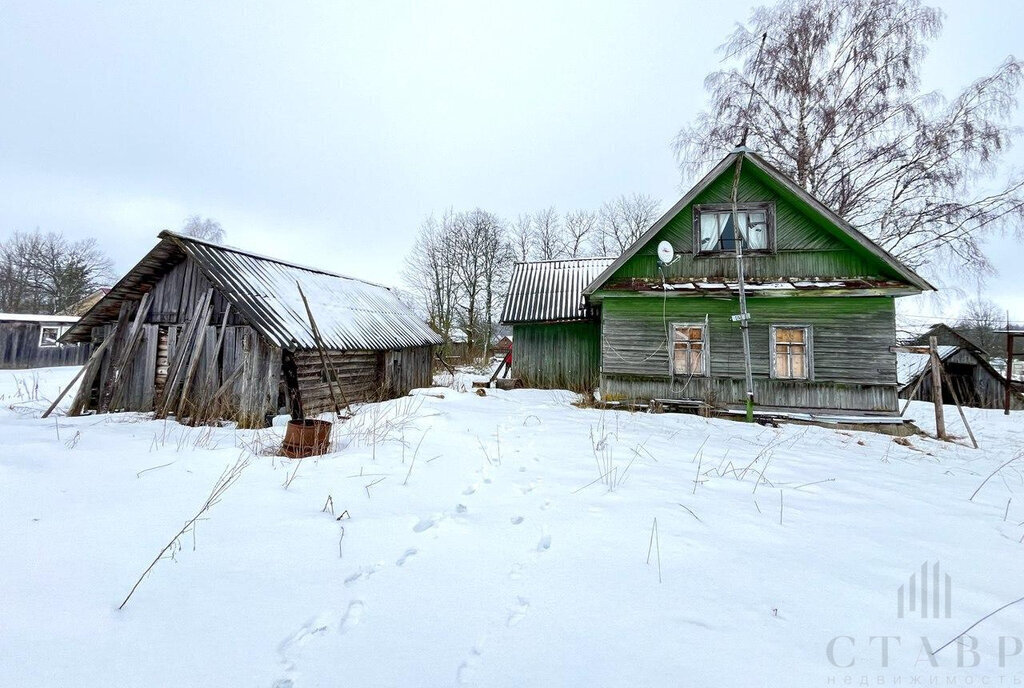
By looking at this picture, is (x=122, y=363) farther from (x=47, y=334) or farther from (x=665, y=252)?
(x=47, y=334)

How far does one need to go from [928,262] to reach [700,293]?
9874 millimetres

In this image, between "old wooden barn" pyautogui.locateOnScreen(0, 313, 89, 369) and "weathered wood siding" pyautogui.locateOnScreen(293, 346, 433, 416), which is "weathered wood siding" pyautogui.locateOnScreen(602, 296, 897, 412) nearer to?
"weathered wood siding" pyautogui.locateOnScreen(293, 346, 433, 416)

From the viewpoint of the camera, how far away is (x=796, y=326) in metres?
9.60

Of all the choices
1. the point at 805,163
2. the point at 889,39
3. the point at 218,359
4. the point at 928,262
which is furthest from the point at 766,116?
the point at 218,359

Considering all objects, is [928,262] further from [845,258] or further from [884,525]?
[884,525]

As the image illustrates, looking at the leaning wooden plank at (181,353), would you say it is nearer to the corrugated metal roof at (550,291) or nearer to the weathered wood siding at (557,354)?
the corrugated metal roof at (550,291)

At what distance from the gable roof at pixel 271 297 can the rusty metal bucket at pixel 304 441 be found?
12.0ft

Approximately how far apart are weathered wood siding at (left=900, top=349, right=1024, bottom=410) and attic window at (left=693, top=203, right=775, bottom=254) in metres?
17.1

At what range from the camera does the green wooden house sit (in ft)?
30.3

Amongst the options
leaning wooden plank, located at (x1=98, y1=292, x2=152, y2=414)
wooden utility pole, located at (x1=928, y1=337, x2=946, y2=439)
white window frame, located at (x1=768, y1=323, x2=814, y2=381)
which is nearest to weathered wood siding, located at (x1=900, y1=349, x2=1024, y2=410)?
white window frame, located at (x1=768, y1=323, x2=814, y2=381)

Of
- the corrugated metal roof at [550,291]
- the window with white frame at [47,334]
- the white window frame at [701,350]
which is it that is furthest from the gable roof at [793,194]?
the window with white frame at [47,334]

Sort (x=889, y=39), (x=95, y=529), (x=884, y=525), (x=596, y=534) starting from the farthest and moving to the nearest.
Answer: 1. (x=889, y=39)
2. (x=884, y=525)
3. (x=596, y=534)
4. (x=95, y=529)

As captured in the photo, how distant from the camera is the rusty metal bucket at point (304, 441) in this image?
4.50 meters

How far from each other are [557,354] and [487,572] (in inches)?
487
